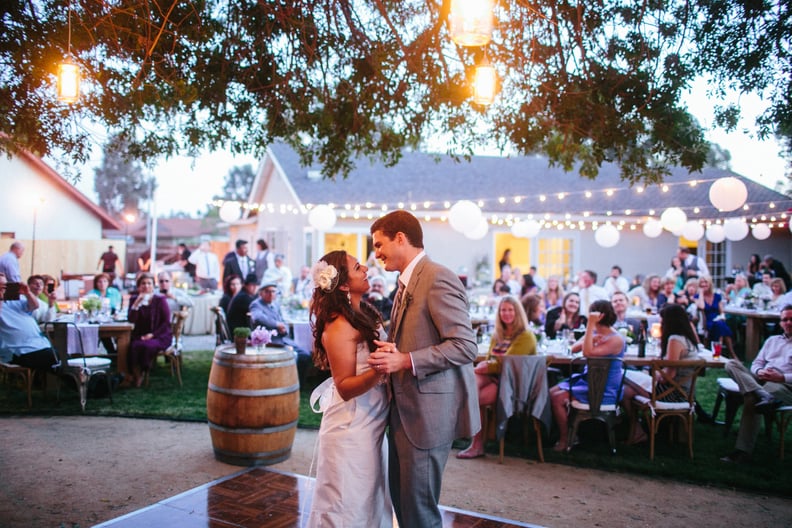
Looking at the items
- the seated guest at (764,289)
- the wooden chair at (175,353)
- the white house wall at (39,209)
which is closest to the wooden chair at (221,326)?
the wooden chair at (175,353)

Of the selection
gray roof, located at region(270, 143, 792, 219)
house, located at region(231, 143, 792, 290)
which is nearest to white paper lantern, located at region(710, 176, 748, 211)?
house, located at region(231, 143, 792, 290)

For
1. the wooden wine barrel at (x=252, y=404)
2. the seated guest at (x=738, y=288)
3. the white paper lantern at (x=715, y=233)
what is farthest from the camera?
the white paper lantern at (x=715, y=233)

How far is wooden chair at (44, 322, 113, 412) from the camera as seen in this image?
284 inches

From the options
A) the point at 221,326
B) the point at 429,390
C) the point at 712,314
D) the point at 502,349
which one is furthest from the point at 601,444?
the point at 712,314

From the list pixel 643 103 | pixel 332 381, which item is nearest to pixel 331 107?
pixel 643 103

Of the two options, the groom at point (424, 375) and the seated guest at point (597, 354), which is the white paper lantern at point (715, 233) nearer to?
the seated guest at point (597, 354)

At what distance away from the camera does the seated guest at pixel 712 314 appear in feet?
33.0

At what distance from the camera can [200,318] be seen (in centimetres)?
1447

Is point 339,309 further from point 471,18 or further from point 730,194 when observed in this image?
point 730,194

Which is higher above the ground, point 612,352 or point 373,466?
point 612,352

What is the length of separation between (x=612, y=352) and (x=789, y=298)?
6.02 m

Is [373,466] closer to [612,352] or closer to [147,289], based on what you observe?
[612,352]

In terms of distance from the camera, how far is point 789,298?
10094 mm

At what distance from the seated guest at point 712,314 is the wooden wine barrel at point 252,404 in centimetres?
766
